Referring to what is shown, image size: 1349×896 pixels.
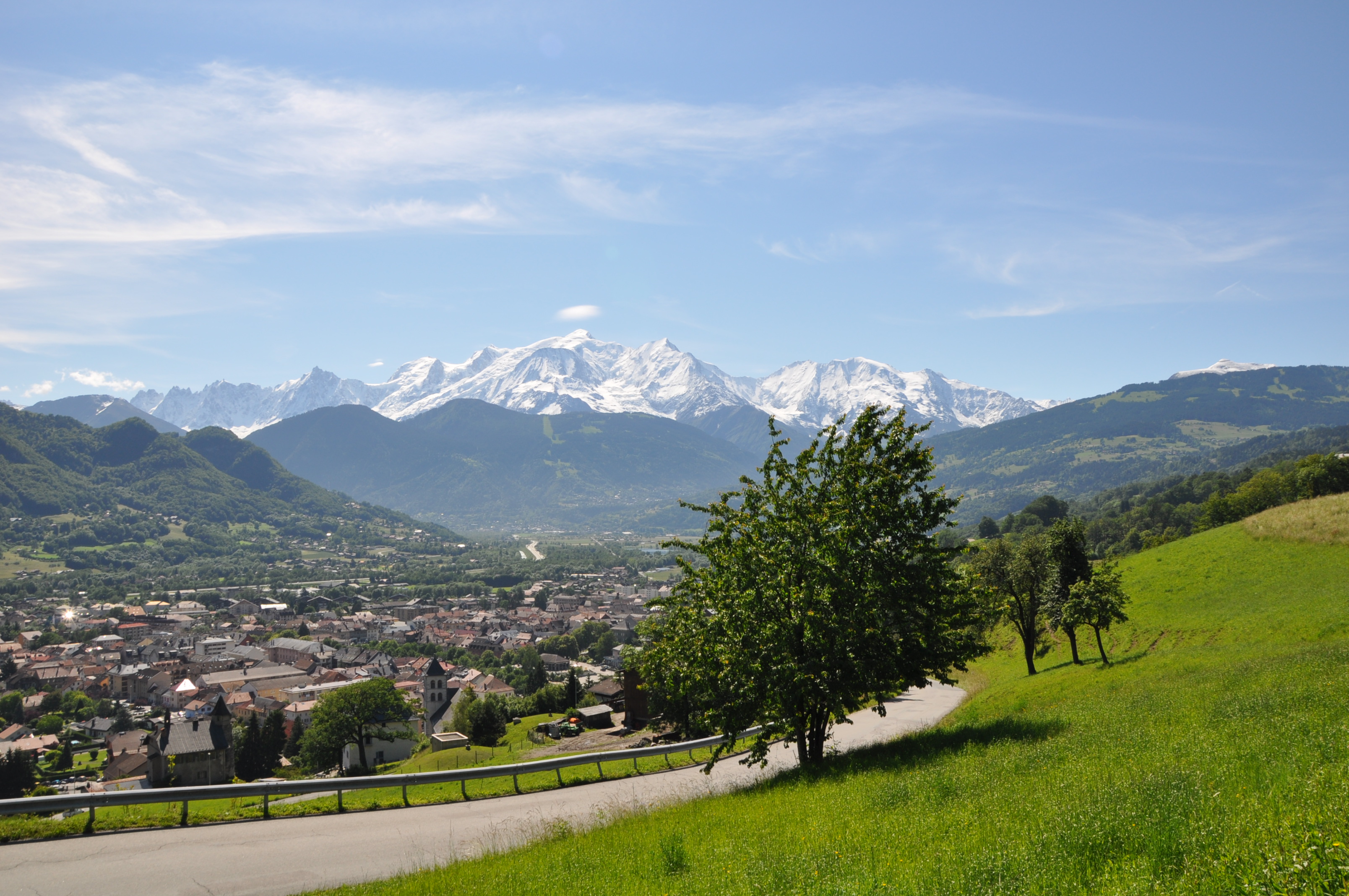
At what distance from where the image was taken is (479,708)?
203ft

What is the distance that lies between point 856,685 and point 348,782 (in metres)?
15.3

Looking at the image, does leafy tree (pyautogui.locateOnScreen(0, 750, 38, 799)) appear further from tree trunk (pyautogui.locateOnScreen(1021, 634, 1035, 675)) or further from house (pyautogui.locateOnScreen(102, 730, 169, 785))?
tree trunk (pyautogui.locateOnScreen(1021, 634, 1035, 675))

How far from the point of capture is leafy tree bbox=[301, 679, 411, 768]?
210 feet

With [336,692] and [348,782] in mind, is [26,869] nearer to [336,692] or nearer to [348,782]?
[348,782]

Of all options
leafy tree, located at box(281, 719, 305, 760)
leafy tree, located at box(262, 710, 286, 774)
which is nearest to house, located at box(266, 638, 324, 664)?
leafy tree, located at box(281, 719, 305, 760)

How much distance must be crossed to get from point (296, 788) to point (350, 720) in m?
50.2

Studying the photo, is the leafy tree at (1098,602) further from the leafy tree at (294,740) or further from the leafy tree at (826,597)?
the leafy tree at (294,740)

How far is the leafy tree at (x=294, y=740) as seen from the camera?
259ft

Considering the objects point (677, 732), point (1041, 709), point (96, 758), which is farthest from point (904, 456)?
point (96, 758)

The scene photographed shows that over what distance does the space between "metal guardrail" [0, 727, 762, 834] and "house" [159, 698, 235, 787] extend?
3653cm

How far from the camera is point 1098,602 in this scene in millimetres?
40656

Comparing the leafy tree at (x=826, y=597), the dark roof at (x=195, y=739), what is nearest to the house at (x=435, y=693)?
the dark roof at (x=195, y=739)

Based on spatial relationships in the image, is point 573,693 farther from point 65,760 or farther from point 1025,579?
point 65,760

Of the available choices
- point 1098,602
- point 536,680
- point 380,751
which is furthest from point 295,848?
point 536,680
